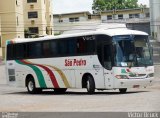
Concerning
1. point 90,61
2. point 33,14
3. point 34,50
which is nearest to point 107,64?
point 90,61

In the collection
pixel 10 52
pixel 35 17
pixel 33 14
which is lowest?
pixel 10 52

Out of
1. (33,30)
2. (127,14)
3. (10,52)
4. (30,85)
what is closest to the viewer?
(30,85)

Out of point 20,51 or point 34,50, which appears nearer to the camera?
point 34,50

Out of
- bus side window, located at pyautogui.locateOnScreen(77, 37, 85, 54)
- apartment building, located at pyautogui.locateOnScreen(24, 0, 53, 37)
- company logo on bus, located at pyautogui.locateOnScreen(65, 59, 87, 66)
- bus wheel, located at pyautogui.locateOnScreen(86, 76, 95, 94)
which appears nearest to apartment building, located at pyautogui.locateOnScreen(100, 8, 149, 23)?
apartment building, located at pyautogui.locateOnScreen(24, 0, 53, 37)

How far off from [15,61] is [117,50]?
29.0 feet

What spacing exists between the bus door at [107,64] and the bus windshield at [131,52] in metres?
0.33

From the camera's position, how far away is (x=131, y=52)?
81.2 ft

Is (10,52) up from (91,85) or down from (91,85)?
up

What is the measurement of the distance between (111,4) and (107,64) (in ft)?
436

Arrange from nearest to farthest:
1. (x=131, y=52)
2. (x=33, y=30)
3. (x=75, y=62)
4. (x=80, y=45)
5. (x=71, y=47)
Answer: (x=131, y=52) → (x=80, y=45) → (x=75, y=62) → (x=71, y=47) → (x=33, y=30)

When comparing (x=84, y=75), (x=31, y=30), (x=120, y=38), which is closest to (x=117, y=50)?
(x=120, y=38)

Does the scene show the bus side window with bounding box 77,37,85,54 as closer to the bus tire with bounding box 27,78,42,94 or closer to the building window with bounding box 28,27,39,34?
the bus tire with bounding box 27,78,42,94

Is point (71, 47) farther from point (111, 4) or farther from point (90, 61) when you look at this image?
point (111, 4)

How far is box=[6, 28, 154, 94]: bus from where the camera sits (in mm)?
24562
